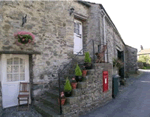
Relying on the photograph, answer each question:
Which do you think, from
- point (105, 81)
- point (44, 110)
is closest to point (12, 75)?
point (44, 110)

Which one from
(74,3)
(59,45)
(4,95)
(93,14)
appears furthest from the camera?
(93,14)

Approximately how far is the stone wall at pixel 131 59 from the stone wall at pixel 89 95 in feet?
36.9

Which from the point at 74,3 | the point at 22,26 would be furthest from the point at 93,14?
the point at 22,26

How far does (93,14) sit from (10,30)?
498 centimetres

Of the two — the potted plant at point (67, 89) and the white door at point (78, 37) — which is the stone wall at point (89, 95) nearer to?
the potted plant at point (67, 89)

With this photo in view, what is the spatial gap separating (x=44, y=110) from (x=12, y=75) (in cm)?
190

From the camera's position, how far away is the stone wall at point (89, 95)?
13.5 feet

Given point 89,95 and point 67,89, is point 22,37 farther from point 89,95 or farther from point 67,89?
point 89,95

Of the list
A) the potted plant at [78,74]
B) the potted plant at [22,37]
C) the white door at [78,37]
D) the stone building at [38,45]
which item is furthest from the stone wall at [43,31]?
the potted plant at [78,74]

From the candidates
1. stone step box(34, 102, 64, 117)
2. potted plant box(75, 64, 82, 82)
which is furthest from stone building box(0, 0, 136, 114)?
potted plant box(75, 64, 82, 82)

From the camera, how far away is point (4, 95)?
448 cm

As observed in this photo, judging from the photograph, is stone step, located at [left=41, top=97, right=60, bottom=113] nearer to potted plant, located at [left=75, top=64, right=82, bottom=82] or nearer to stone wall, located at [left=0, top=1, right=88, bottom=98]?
stone wall, located at [left=0, top=1, right=88, bottom=98]

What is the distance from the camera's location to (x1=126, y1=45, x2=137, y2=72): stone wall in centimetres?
1571

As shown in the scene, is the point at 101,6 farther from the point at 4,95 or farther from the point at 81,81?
the point at 4,95
